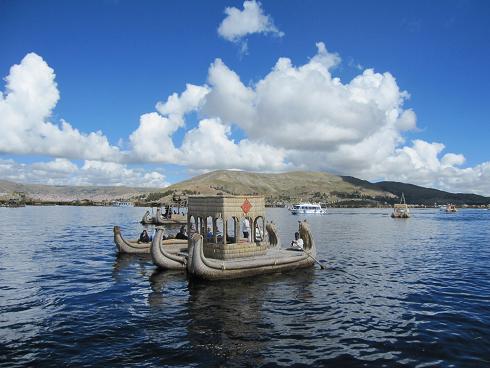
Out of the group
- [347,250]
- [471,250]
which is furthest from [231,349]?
[471,250]

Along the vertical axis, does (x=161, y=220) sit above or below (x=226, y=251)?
above

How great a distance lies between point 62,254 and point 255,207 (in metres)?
23.0

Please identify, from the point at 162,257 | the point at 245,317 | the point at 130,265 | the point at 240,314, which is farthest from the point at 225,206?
the point at 130,265

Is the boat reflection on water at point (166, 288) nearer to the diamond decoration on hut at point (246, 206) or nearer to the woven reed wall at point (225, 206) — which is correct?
the woven reed wall at point (225, 206)

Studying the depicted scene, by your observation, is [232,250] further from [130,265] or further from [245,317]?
[130,265]

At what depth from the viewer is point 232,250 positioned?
27.6 metres

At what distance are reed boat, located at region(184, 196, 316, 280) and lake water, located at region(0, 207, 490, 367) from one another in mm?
871

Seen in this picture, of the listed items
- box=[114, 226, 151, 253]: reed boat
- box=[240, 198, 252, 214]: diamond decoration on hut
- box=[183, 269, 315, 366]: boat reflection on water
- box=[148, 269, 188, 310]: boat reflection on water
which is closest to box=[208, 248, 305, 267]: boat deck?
box=[183, 269, 315, 366]: boat reflection on water

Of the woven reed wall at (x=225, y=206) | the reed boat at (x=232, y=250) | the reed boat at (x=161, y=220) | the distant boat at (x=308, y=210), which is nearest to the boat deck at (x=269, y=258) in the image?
the reed boat at (x=232, y=250)

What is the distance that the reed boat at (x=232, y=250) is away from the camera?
2527 centimetres

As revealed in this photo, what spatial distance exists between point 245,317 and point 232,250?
908cm

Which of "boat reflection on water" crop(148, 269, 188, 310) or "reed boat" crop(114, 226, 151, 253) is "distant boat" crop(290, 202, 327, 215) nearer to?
"reed boat" crop(114, 226, 151, 253)

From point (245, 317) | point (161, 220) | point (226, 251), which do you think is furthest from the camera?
point (161, 220)

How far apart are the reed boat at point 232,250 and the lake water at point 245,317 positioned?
0.87m
